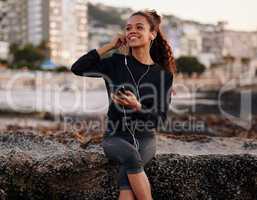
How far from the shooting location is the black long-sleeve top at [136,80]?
10.4 ft

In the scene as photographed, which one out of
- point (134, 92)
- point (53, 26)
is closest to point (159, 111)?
point (134, 92)

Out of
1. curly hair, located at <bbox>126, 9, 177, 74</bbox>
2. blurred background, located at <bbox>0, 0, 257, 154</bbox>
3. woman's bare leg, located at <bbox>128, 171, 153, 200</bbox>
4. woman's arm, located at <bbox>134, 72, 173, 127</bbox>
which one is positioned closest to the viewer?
woman's bare leg, located at <bbox>128, 171, 153, 200</bbox>

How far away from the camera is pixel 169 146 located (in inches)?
181

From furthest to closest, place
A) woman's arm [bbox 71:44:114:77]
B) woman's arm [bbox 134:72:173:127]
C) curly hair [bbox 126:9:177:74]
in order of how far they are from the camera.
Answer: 1. curly hair [bbox 126:9:177:74]
2. woman's arm [bbox 71:44:114:77]
3. woman's arm [bbox 134:72:173:127]

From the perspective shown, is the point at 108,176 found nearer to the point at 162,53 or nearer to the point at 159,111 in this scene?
the point at 159,111

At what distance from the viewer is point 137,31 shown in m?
3.32

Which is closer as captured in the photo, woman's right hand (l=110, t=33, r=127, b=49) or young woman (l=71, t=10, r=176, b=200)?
young woman (l=71, t=10, r=176, b=200)

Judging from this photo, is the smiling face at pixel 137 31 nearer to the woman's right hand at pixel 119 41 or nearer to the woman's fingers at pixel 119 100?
the woman's right hand at pixel 119 41

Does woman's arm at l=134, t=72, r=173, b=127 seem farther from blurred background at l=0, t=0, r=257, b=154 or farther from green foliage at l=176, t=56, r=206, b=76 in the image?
green foliage at l=176, t=56, r=206, b=76

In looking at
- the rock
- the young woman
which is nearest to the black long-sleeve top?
the young woman

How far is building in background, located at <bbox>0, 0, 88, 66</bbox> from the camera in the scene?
116938 mm

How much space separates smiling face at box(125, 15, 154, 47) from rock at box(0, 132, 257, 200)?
2.76 feet

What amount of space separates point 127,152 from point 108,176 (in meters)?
0.54

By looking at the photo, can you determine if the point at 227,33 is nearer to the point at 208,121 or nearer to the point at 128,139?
the point at 208,121
